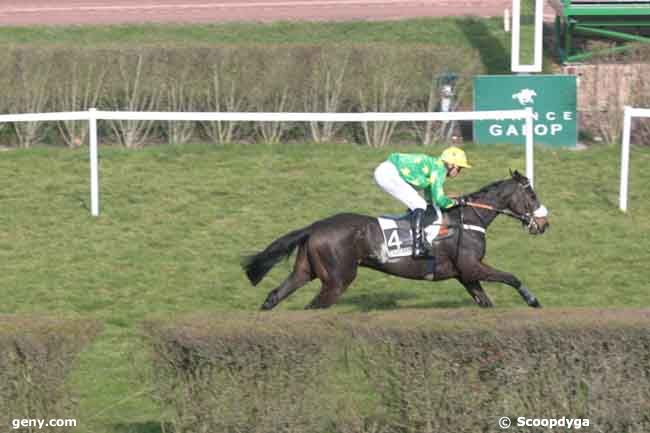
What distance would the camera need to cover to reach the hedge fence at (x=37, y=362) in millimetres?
6125

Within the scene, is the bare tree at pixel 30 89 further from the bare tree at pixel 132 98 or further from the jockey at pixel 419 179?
the jockey at pixel 419 179

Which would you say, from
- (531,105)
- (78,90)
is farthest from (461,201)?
(78,90)

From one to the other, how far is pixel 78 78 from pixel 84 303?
4716 mm

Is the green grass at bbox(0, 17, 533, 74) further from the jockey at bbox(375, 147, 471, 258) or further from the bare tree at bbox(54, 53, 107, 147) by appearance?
the jockey at bbox(375, 147, 471, 258)

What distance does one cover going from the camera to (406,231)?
8.55 meters

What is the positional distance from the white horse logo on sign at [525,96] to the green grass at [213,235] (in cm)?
58

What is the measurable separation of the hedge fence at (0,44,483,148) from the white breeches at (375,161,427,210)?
465 cm

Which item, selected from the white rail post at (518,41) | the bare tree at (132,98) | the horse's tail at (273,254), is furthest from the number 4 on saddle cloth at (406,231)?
the white rail post at (518,41)

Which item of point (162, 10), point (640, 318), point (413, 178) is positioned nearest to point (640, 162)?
point (413, 178)

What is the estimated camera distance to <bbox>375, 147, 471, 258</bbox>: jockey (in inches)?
338

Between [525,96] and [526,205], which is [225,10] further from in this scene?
[526,205]

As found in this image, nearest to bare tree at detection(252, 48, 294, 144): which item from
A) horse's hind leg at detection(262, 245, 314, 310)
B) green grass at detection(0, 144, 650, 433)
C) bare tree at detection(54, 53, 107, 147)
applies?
green grass at detection(0, 144, 650, 433)

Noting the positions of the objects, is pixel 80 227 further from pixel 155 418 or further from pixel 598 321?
pixel 598 321

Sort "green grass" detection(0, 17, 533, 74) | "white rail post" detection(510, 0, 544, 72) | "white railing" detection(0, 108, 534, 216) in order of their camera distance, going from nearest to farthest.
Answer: "white railing" detection(0, 108, 534, 216) < "white rail post" detection(510, 0, 544, 72) < "green grass" detection(0, 17, 533, 74)
